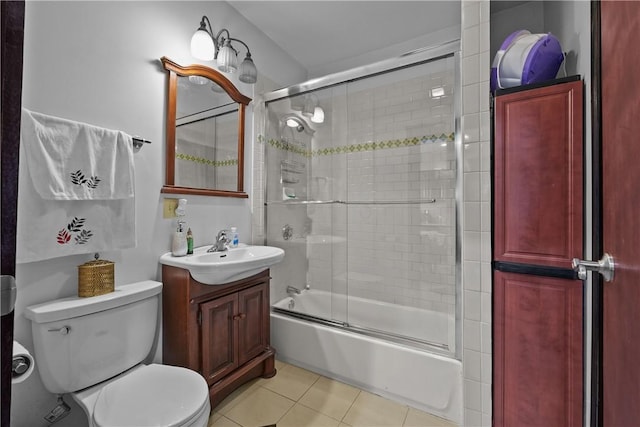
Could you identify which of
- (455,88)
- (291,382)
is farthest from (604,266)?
(291,382)

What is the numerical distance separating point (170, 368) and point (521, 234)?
166 centimetres

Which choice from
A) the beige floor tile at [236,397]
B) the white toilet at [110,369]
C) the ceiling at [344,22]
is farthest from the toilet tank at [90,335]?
the ceiling at [344,22]

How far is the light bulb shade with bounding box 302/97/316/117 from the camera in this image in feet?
7.70

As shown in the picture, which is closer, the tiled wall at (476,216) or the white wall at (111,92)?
the white wall at (111,92)

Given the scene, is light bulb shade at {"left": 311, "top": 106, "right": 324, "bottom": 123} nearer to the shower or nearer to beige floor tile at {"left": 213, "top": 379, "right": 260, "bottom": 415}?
the shower

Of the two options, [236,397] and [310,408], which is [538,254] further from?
[236,397]

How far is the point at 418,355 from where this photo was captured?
157cm

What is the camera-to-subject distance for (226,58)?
5.78 feet

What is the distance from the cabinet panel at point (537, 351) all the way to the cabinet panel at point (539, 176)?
4.9 inches

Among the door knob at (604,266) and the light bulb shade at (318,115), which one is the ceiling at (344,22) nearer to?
the light bulb shade at (318,115)

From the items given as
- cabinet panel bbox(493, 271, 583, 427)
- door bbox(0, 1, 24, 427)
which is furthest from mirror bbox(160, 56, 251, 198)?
cabinet panel bbox(493, 271, 583, 427)

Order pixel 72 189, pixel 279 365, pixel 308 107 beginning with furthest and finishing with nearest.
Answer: pixel 308 107 < pixel 279 365 < pixel 72 189

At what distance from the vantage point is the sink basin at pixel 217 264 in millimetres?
1369

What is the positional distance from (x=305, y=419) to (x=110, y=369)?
0.99 metres
